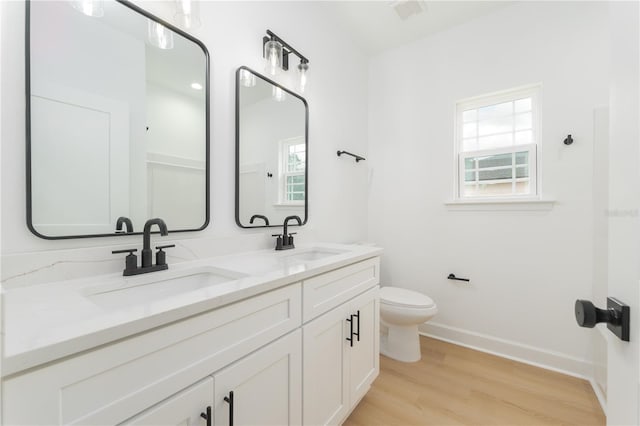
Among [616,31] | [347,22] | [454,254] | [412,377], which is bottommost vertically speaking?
[412,377]

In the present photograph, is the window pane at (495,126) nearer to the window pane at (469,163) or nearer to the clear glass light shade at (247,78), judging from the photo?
the window pane at (469,163)

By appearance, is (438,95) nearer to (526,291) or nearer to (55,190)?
(526,291)

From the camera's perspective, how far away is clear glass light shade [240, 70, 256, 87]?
4.84ft

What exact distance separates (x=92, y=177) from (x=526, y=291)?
108 inches

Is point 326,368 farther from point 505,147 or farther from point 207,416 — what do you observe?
point 505,147

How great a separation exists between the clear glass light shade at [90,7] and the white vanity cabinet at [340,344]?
1284mm

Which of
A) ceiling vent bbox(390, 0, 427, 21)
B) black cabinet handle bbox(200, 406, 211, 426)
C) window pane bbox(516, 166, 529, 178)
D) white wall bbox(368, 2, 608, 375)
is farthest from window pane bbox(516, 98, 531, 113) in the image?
black cabinet handle bbox(200, 406, 211, 426)

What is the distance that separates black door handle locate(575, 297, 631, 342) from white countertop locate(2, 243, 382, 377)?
78 centimetres

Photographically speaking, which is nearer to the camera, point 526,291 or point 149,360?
point 149,360

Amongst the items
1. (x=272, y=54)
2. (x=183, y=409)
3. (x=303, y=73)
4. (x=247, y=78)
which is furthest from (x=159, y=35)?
(x=183, y=409)

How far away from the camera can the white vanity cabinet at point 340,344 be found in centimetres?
110

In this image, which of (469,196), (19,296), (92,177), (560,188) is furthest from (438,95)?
(19,296)

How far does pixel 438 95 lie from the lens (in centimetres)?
238

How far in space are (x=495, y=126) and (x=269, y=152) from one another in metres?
1.93
